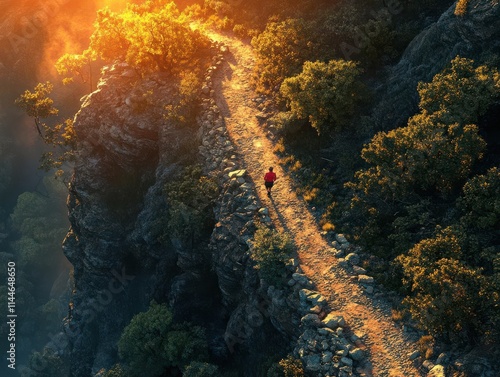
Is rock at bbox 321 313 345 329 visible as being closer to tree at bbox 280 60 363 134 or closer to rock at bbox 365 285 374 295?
rock at bbox 365 285 374 295

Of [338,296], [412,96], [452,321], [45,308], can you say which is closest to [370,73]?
[412,96]

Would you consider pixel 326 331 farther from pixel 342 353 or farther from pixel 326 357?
pixel 342 353

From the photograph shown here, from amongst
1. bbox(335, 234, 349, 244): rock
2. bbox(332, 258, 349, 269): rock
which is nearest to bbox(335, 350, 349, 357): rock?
bbox(332, 258, 349, 269): rock

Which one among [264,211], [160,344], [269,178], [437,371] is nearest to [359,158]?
[269,178]

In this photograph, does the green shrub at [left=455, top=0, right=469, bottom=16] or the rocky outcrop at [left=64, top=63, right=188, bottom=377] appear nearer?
the green shrub at [left=455, top=0, right=469, bottom=16]

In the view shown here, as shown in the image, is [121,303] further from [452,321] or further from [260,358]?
[452,321]

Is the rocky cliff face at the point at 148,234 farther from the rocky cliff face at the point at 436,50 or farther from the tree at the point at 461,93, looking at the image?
the tree at the point at 461,93

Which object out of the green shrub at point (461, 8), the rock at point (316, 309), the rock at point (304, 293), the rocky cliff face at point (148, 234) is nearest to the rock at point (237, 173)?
the rocky cliff face at point (148, 234)
